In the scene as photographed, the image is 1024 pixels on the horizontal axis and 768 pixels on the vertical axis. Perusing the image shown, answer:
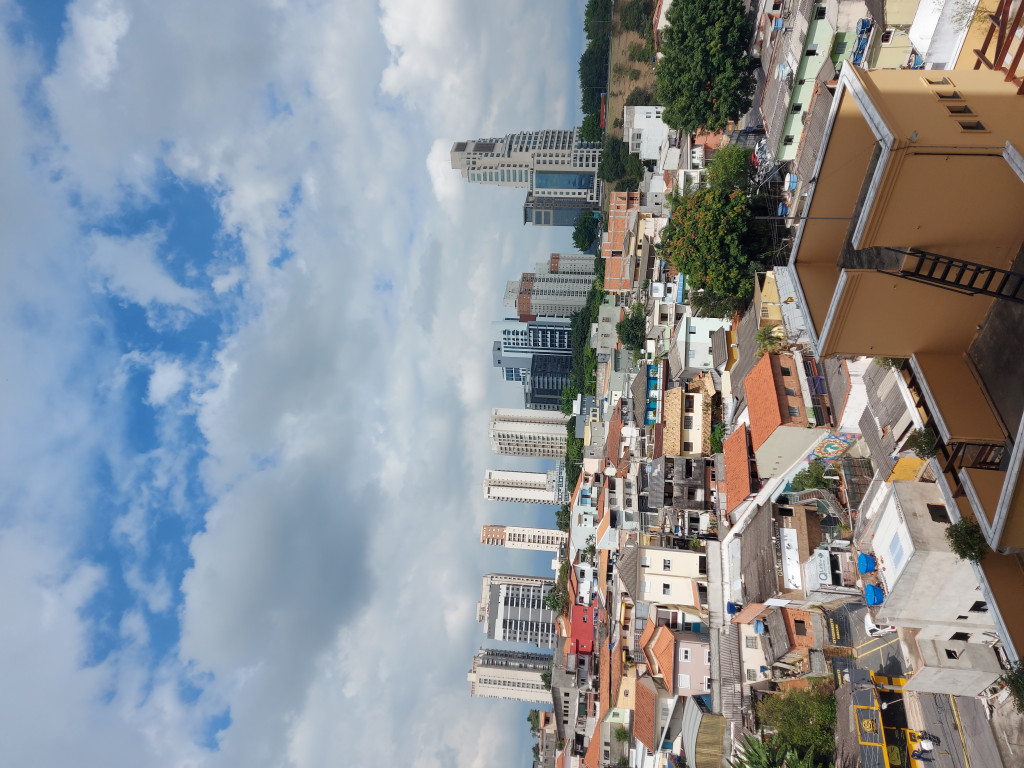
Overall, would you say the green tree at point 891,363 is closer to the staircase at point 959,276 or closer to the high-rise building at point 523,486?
the staircase at point 959,276

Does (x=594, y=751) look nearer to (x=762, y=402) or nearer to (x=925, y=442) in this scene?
(x=762, y=402)


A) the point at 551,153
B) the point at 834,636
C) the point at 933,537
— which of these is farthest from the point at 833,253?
the point at 551,153

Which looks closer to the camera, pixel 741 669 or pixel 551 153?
pixel 741 669

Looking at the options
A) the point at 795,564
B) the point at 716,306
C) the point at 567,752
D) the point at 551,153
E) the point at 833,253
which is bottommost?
the point at 567,752

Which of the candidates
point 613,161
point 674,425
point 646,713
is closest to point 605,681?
point 646,713

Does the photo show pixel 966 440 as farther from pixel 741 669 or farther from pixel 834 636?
pixel 741 669
